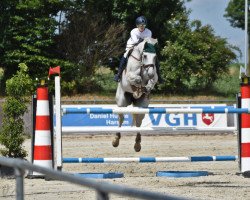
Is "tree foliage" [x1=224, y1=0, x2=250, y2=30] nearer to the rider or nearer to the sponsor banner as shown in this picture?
the sponsor banner

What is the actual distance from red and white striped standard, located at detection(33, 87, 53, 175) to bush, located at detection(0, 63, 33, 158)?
1.54 ft

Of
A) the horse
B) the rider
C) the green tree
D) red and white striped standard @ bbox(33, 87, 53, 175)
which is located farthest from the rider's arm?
the green tree

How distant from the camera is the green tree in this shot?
47125 mm

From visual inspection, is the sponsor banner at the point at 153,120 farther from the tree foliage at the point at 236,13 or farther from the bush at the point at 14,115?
the tree foliage at the point at 236,13

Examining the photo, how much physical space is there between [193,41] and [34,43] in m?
9.73

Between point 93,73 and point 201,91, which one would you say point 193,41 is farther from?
point 93,73

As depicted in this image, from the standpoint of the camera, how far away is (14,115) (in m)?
11.4

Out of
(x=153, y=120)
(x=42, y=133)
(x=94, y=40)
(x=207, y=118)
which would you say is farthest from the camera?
(x=94, y=40)

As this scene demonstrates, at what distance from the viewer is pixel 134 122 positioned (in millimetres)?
13453

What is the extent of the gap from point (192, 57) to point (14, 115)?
3632 cm

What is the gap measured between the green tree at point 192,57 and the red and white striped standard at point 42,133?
116 ft

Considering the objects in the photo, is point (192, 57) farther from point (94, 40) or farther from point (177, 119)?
point (177, 119)

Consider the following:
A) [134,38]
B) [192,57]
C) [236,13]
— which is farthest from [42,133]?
[236,13]

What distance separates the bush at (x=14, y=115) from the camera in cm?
1130
